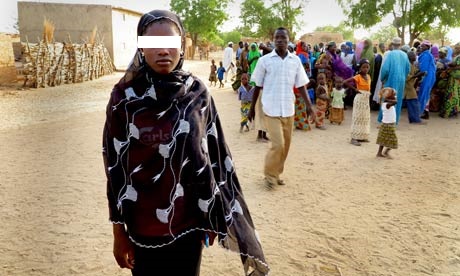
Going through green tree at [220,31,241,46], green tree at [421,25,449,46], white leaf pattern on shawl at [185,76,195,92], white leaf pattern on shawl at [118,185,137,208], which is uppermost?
green tree at [220,31,241,46]

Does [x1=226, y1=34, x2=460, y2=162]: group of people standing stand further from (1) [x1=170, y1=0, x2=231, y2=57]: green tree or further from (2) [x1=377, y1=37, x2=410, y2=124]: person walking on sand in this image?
(1) [x1=170, y1=0, x2=231, y2=57]: green tree

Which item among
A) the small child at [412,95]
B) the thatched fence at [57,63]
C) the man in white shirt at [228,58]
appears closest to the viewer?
the small child at [412,95]

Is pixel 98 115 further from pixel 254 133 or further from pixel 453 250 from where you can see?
pixel 453 250

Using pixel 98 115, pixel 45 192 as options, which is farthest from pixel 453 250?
pixel 98 115

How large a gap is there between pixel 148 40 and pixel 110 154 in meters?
0.47

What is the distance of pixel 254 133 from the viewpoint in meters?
7.77

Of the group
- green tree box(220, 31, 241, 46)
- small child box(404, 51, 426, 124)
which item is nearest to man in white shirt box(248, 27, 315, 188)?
small child box(404, 51, 426, 124)

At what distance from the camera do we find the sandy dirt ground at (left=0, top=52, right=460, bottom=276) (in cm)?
300

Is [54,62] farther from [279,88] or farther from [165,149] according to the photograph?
[165,149]

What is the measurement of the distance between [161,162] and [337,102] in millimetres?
7453

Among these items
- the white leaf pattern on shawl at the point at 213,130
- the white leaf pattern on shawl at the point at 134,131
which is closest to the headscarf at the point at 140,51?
the white leaf pattern on shawl at the point at 134,131

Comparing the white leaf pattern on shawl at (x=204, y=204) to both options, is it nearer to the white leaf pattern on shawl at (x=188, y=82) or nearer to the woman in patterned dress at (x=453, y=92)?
the white leaf pattern on shawl at (x=188, y=82)

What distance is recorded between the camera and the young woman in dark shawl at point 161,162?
1.53 meters

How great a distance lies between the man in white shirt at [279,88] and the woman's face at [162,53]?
113 inches
